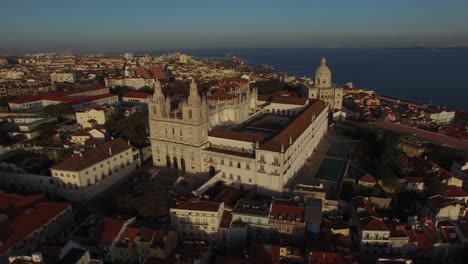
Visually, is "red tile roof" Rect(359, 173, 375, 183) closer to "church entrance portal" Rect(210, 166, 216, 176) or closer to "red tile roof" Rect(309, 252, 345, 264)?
"red tile roof" Rect(309, 252, 345, 264)

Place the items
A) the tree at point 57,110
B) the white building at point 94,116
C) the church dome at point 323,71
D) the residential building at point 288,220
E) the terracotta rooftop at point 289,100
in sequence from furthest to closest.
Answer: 1. the church dome at point 323,71
2. the tree at point 57,110
3. the terracotta rooftop at point 289,100
4. the white building at point 94,116
5. the residential building at point 288,220

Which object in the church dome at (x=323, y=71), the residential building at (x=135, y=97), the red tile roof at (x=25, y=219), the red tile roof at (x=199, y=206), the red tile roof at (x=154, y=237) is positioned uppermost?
the church dome at (x=323, y=71)

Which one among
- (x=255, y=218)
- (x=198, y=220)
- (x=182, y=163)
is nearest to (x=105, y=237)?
(x=198, y=220)

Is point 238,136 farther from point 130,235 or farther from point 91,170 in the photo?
point 130,235

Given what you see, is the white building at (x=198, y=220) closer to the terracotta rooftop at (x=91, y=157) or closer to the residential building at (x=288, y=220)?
the residential building at (x=288, y=220)

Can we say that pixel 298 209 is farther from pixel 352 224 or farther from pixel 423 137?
pixel 423 137

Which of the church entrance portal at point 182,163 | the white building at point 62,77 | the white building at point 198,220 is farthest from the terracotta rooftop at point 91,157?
the white building at point 62,77

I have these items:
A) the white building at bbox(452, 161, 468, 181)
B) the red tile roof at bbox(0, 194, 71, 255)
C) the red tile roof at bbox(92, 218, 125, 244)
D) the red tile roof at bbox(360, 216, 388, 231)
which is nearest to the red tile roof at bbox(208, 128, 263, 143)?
the red tile roof at bbox(360, 216, 388, 231)

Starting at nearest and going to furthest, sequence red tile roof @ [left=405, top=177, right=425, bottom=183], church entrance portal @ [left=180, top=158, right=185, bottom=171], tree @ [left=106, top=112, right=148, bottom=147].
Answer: red tile roof @ [left=405, top=177, right=425, bottom=183] < church entrance portal @ [left=180, top=158, right=185, bottom=171] < tree @ [left=106, top=112, right=148, bottom=147]

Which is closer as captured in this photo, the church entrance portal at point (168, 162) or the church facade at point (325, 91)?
the church entrance portal at point (168, 162)
